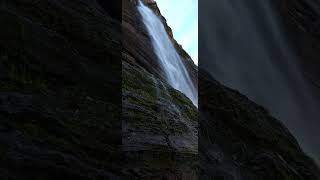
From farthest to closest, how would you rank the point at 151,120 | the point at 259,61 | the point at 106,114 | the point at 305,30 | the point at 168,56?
the point at 305,30 → the point at 259,61 → the point at 168,56 → the point at 151,120 → the point at 106,114

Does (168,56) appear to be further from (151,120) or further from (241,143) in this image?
(151,120)

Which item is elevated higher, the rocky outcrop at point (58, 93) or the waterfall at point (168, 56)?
the waterfall at point (168, 56)

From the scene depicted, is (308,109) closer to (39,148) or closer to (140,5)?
(140,5)

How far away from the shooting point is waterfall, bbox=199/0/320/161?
18.0 metres

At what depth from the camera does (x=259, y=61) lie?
18.4 meters

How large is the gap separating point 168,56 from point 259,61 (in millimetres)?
4991

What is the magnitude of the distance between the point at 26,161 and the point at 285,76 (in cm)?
1483

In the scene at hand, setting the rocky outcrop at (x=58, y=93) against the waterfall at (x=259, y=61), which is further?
the waterfall at (x=259, y=61)

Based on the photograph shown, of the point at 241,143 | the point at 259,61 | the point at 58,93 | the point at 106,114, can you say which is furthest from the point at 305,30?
the point at 58,93

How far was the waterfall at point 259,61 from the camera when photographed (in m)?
18.0

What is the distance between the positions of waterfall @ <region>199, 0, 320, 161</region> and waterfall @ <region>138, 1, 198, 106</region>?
56.5 inches

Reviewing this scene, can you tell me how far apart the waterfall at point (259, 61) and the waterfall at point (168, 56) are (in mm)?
1435

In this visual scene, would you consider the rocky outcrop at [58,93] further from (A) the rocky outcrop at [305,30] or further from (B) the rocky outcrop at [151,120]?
(A) the rocky outcrop at [305,30]

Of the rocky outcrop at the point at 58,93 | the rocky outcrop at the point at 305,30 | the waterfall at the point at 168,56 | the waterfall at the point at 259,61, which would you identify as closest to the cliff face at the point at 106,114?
the rocky outcrop at the point at 58,93
